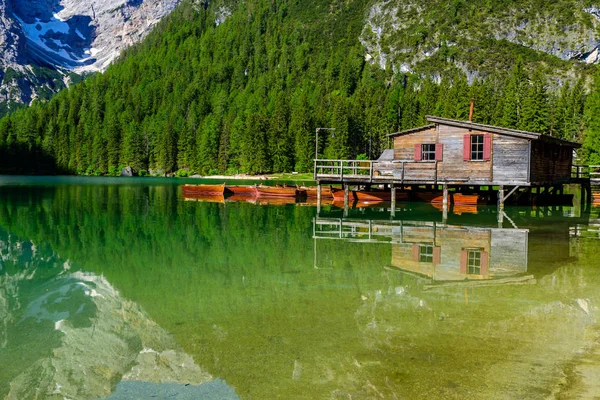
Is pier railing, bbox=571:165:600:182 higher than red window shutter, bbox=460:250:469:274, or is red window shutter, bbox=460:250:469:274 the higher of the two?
pier railing, bbox=571:165:600:182

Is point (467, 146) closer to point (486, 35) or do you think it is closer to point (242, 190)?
point (242, 190)

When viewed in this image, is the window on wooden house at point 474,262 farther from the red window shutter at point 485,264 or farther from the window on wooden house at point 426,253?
the window on wooden house at point 426,253

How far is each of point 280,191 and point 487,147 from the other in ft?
69.8

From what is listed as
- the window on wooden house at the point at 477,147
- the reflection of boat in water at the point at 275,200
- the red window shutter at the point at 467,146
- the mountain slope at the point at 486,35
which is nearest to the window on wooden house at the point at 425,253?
the red window shutter at the point at 467,146

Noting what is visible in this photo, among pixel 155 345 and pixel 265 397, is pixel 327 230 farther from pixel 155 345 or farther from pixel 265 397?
pixel 265 397

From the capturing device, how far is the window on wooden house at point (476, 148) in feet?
116

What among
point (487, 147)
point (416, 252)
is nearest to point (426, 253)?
point (416, 252)

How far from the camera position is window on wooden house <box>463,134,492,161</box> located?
3533 cm

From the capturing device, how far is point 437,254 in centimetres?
1877

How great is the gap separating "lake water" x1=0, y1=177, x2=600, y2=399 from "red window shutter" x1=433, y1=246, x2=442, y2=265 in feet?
0.12

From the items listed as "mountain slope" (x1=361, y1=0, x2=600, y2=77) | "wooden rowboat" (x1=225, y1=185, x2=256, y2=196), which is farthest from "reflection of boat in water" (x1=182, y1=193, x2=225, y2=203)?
"mountain slope" (x1=361, y1=0, x2=600, y2=77)

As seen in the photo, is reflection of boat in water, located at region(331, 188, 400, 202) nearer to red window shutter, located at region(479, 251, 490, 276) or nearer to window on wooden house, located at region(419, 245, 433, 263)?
window on wooden house, located at region(419, 245, 433, 263)

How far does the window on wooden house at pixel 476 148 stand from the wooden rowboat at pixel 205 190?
26.0m

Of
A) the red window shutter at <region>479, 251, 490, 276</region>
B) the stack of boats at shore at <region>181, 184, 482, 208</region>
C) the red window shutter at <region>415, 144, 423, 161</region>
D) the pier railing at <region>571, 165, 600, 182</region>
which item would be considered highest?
the red window shutter at <region>415, 144, 423, 161</region>
